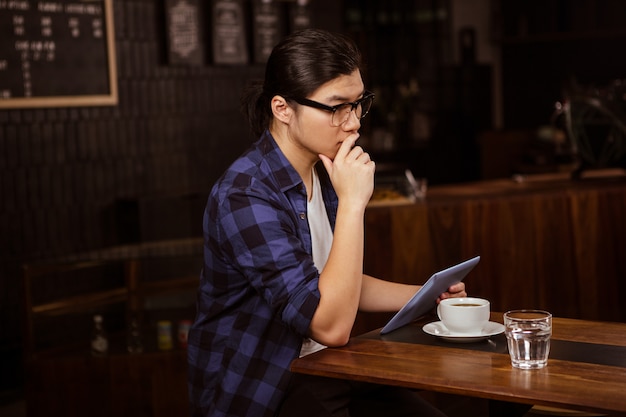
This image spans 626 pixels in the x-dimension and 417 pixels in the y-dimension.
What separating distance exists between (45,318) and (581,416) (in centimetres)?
195

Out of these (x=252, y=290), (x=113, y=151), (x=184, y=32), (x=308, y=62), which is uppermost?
(x=184, y=32)

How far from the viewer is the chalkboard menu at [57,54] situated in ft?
15.4

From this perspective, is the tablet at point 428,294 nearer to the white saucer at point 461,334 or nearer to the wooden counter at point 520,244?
the white saucer at point 461,334

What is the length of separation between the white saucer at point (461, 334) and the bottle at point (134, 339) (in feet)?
6.02

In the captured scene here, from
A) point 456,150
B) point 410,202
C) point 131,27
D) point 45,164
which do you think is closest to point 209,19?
point 131,27

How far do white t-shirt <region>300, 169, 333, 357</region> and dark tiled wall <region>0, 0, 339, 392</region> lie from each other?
2586 millimetres

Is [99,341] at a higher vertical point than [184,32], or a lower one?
lower

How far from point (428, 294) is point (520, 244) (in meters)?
1.81

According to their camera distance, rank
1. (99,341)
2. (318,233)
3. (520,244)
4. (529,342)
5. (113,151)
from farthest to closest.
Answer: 1. (113,151)
2. (520,244)
3. (99,341)
4. (318,233)
5. (529,342)

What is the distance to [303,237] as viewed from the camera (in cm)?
221

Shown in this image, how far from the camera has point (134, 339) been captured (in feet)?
12.4

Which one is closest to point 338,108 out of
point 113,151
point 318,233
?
point 318,233

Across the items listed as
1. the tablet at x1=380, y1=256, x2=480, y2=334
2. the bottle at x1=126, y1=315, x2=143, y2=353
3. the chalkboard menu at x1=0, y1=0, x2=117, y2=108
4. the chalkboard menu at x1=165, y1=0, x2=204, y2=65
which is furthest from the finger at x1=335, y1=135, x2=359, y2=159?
the chalkboard menu at x1=165, y1=0, x2=204, y2=65

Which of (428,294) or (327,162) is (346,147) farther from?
(428,294)
